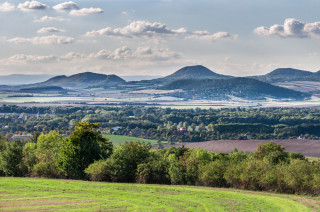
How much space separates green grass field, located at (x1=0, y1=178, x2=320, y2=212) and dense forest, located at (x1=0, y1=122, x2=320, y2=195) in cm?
396

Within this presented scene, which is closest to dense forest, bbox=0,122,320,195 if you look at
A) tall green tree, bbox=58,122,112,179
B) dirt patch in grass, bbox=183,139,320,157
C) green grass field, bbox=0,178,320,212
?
tall green tree, bbox=58,122,112,179

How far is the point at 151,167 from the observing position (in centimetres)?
6656

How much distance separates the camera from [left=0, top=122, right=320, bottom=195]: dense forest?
57.8m

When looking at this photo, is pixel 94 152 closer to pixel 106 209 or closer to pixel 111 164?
pixel 111 164

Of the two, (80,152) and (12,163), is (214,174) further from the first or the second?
(12,163)

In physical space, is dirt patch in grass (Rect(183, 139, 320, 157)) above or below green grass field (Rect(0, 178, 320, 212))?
below

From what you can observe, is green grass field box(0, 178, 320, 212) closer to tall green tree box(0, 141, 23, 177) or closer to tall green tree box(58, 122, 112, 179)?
tall green tree box(58, 122, 112, 179)

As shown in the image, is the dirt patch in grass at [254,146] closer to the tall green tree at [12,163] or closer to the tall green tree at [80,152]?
the tall green tree at [80,152]

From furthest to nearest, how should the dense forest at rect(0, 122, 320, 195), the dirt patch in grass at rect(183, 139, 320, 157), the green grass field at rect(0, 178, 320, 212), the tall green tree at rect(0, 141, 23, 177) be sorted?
A: the dirt patch in grass at rect(183, 139, 320, 157) → the tall green tree at rect(0, 141, 23, 177) → the dense forest at rect(0, 122, 320, 195) → the green grass field at rect(0, 178, 320, 212)

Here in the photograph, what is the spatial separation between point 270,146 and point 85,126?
3422cm

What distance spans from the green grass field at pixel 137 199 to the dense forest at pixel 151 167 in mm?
3959

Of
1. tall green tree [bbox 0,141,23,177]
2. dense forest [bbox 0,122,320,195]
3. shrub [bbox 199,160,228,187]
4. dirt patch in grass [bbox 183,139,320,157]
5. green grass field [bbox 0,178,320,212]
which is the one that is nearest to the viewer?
green grass field [bbox 0,178,320,212]

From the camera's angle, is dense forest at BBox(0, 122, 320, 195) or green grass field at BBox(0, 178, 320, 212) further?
dense forest at BBox(0, 122, 320, 195)

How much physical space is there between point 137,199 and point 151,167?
1574 centimetres
